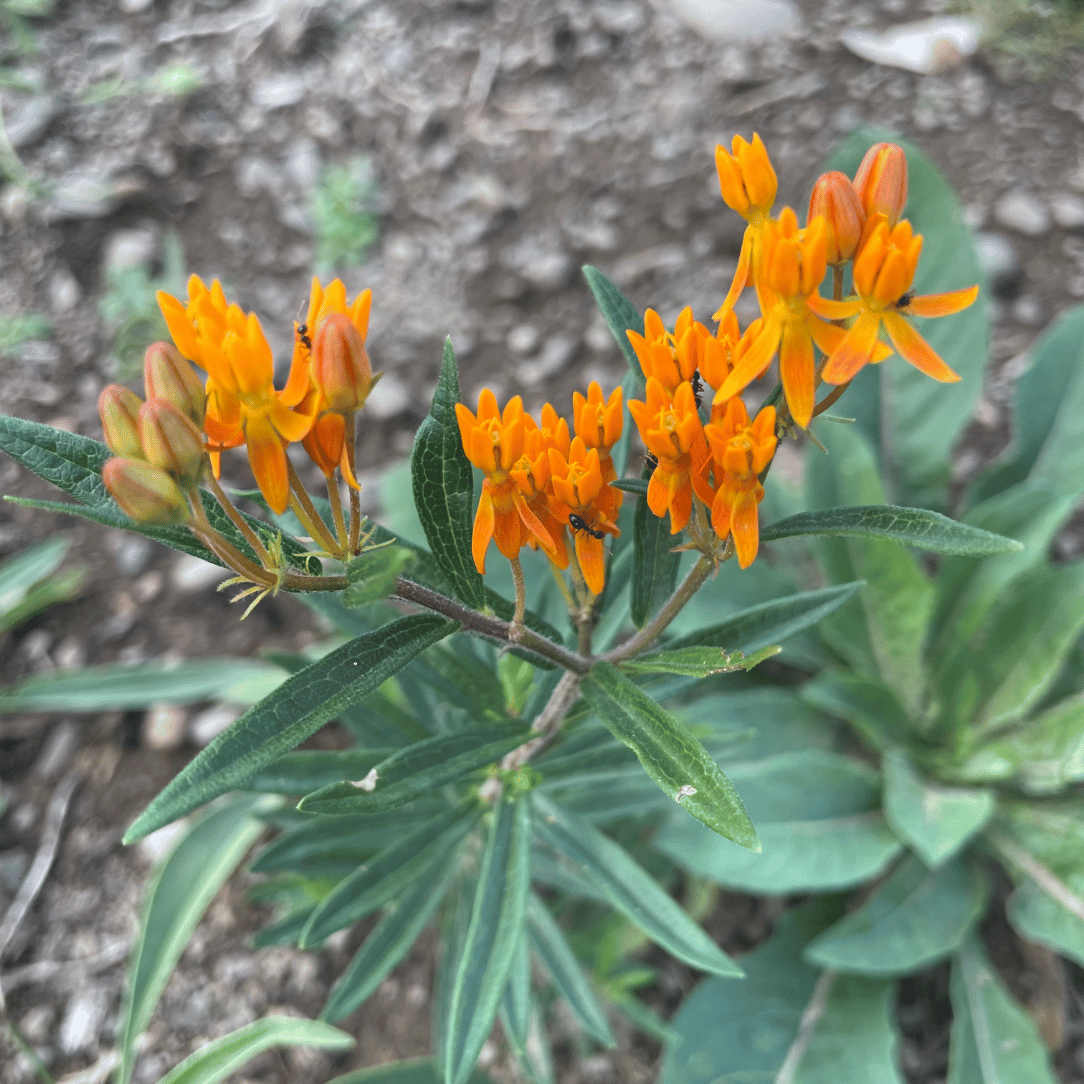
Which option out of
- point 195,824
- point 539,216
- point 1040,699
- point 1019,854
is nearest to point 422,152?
point 539,216

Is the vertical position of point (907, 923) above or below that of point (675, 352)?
below

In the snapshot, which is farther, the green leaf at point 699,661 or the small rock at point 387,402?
the small rock at point 387,402

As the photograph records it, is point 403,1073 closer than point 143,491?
No

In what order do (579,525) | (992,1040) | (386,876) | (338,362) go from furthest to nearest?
(992,1040), (386,876), (579,525), (338,362)

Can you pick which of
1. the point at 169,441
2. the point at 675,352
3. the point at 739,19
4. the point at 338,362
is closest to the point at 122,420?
the point at 169,441

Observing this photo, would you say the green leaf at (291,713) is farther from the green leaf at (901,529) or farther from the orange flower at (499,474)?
the green leaf at (901,529)

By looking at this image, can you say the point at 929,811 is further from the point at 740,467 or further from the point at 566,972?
the point at 740,467

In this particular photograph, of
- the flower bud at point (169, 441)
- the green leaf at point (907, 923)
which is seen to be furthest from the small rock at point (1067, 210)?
the flower bud at point (169, 441)
